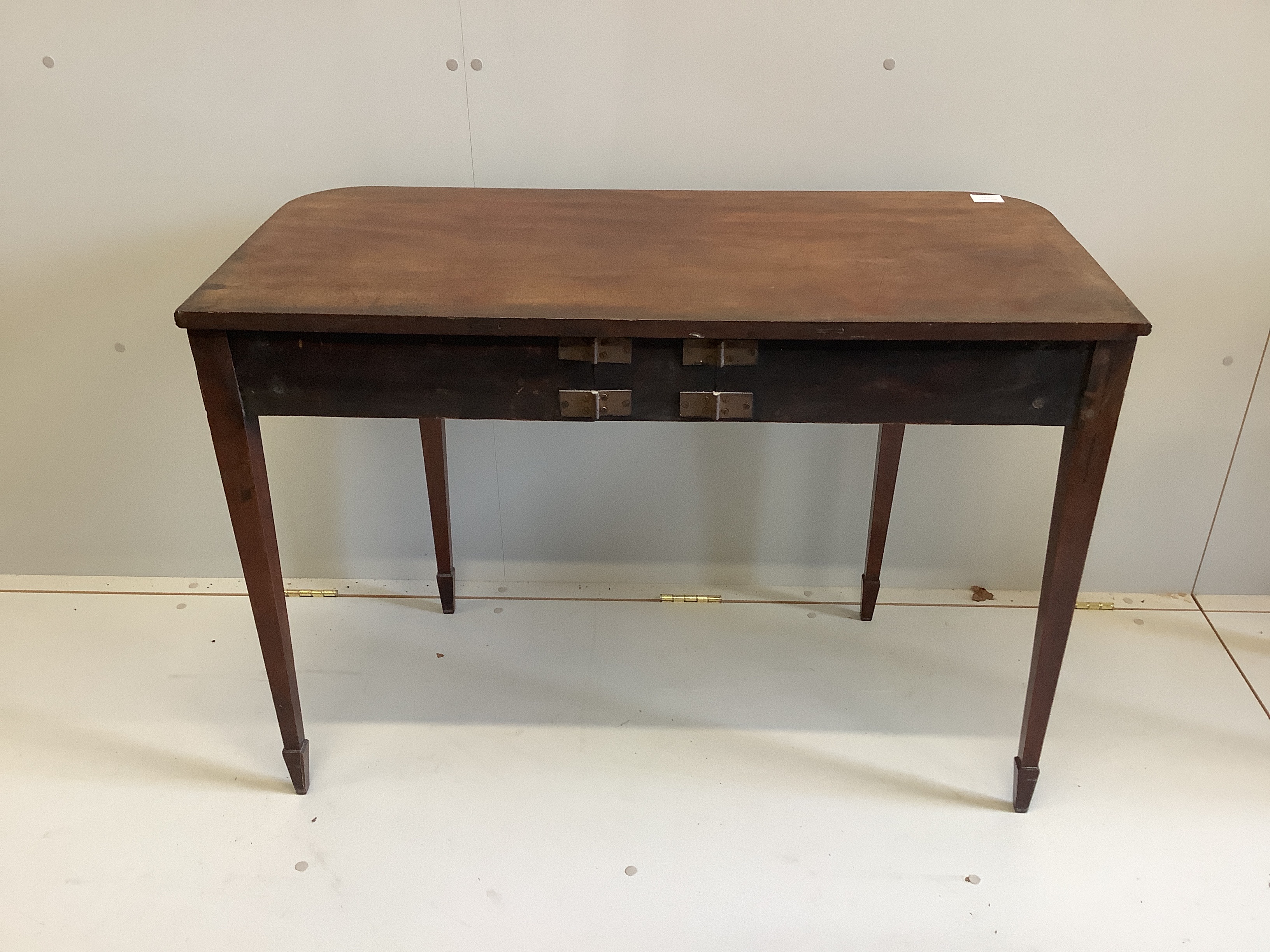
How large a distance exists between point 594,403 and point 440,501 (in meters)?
0.66

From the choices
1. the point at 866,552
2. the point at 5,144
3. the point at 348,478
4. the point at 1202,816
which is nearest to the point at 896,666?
the point at 866,552

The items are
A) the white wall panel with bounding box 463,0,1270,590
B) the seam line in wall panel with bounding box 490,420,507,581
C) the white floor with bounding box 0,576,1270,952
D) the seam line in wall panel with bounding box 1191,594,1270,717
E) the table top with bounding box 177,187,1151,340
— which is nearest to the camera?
the table top with bounding box 177,187,1151,340

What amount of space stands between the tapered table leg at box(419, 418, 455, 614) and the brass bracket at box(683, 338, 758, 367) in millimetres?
616

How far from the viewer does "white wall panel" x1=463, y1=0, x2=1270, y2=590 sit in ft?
4.45

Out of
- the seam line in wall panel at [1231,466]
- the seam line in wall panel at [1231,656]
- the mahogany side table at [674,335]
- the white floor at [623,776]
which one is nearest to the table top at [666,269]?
the mahogany side table at [674,335]

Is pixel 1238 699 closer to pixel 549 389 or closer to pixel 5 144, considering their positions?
pixel 549 389

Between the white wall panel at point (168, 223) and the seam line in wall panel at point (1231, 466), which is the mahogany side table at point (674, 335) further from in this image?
the seam line in wall panel at point (1231, 466)

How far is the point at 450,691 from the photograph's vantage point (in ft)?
5.12

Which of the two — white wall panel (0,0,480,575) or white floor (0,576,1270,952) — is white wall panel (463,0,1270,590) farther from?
white floor (0,576,1270,952)

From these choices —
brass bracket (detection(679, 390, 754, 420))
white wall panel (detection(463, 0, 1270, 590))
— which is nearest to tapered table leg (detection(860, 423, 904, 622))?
white wall panel (detection(463, 0, 1270, 590))

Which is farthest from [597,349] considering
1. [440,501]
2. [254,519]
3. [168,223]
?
[168,223]

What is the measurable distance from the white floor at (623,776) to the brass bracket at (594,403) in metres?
0.61

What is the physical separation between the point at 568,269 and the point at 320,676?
873 mm

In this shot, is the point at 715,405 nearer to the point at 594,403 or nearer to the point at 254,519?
the point at 594,403
